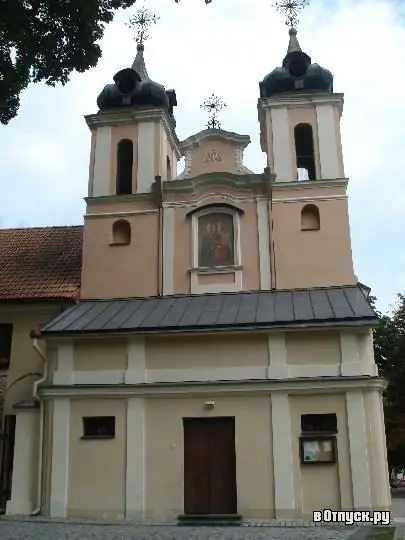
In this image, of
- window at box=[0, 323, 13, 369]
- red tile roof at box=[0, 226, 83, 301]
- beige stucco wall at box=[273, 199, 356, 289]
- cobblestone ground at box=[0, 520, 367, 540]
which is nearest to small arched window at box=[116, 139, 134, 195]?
red tile roof at box=[0, 226, 83, 301]

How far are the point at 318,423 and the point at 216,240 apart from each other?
577 centimetres

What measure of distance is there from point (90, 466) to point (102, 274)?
212 inches

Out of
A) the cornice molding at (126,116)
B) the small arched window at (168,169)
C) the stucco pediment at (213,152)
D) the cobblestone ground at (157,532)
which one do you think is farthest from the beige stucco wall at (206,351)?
the cornice molding at (126,116)

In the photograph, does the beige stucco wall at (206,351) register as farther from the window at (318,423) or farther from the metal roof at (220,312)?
the window at (318,423)

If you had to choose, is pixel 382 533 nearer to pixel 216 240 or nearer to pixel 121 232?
pixel 216 240

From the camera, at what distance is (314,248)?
17.7m

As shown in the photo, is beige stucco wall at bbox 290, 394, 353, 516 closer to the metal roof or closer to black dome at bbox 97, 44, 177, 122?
the metal roof

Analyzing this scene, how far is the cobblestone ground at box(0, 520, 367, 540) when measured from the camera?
11203 millimetres

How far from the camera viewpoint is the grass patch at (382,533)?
1091 cm

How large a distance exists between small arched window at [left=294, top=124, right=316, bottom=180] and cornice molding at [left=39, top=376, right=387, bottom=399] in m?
6.68

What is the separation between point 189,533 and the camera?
12.1 m

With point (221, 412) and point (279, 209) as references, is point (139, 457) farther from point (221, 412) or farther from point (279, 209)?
point (279, 209)

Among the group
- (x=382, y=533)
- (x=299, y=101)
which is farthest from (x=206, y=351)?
(x=299, y=101)

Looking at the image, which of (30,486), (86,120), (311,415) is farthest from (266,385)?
(86,120)
